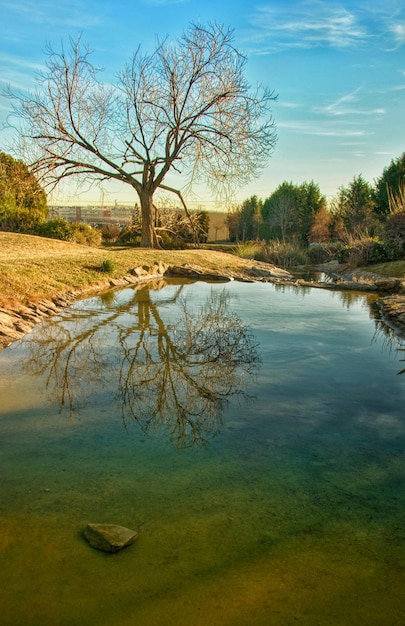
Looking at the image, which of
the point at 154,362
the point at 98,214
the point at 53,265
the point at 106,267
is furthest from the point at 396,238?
the point at 98,214

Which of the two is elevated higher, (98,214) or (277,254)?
(98,214)

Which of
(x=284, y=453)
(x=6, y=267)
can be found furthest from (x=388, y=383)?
(x=6, y=267)

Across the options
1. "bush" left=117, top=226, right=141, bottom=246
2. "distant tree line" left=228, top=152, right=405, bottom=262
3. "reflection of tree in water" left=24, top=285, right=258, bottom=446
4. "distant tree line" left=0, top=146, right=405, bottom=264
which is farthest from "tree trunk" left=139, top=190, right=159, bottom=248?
"reflection of tree in water" left=24, top=285, right=258, bottom=446

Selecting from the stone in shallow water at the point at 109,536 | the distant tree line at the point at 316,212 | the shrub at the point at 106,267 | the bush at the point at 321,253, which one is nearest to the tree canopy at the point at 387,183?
the distant tree line at the point at 316,212

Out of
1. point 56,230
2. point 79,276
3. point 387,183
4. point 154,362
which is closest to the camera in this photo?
point 154,362

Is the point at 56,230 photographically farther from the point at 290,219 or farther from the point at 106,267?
the point at 290,219

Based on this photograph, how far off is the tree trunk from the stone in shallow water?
1904 cm

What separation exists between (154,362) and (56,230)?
17.4 m

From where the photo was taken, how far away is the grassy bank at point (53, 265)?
7934mm

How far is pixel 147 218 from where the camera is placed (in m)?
20.7

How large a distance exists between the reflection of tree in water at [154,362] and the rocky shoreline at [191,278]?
0.35 m

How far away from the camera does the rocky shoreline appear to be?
6507 mm

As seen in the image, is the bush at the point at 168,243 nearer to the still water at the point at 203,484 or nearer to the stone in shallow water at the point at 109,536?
the still water at the point at 203,484

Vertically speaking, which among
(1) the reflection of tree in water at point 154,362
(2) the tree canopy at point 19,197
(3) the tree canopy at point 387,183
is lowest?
(1) the reflection of tree in water at point 154,362
